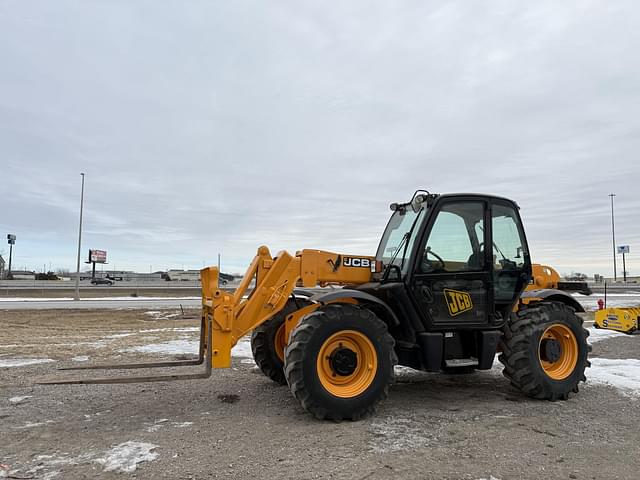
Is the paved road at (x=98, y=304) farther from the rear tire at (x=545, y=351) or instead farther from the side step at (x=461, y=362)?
the side step at (x=461, y=362)

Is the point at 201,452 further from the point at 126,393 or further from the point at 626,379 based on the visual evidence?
the point at 626,379

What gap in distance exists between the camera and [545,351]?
6508mm

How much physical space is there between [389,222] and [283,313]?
6.78 ft

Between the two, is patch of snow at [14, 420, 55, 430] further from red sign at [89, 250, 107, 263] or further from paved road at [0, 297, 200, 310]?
red sign at [89, 250, 107, 263]

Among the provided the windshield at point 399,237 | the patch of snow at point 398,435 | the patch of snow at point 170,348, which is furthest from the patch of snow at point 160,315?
the patch of snow at point 398,435

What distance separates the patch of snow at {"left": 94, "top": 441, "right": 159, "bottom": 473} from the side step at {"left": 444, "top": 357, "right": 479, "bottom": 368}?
3.52m

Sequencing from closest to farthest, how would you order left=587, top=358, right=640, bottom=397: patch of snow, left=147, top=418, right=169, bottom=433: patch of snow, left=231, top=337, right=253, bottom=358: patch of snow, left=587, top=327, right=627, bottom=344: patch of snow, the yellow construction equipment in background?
left=147, top=418, right=169, bottom=433: patch of snow
left=587, top=358, right=640, bottom=397: patch of snow
left=231, top=337, right=253, bottom=358: patch of snow
left=587, top=327, right=627, bottom=344: patch of snow
the yellow construction equipment in background

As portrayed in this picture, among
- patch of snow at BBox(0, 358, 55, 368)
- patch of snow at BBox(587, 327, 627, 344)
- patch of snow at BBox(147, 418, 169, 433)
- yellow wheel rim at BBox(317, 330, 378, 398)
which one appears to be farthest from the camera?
patch of snow at BBox(587, 327, 627, 344)

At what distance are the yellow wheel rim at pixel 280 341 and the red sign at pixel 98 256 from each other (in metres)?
87.3

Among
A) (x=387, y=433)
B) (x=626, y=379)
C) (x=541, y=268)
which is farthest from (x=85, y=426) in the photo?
(x=626, y=379)

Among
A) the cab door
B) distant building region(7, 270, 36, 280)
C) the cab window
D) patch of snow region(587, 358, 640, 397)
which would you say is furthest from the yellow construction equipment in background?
distant building region(7, 270, 36, 280)

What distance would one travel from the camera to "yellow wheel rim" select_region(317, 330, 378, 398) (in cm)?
539

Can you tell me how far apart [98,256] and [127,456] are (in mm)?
93944

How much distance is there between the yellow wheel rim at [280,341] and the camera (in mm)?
6987
